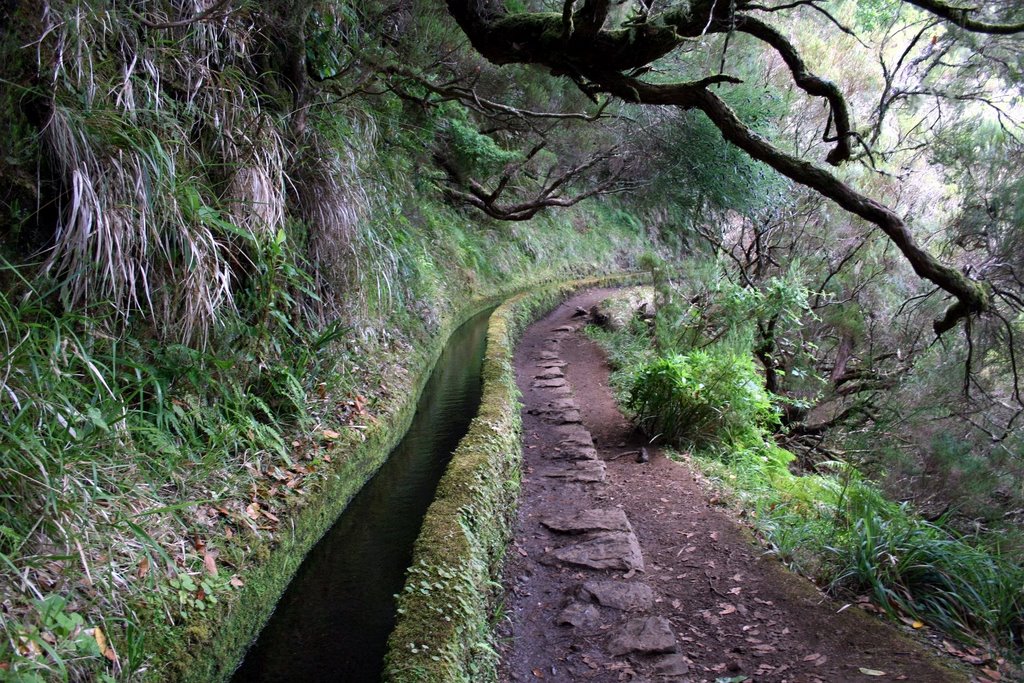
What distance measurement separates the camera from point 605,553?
354cm

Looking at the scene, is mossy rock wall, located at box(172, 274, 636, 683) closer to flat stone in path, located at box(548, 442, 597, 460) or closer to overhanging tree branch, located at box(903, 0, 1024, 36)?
flat stone in path, located at box(548, 442, 597, 460)

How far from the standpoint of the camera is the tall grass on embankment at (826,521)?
291cm

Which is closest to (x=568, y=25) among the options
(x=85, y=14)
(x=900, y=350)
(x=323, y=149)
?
(x=323, y=149)

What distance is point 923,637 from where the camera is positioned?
2770 mm

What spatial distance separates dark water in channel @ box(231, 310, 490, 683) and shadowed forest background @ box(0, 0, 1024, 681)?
1.15 ft

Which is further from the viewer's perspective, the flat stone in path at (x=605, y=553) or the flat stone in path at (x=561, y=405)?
the flat stone in path at (x=561, y=405)

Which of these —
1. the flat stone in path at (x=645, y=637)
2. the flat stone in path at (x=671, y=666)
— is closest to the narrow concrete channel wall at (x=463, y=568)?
the flat stone in path at (x=645, y=637)

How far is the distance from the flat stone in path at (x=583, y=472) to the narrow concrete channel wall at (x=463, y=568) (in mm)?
347

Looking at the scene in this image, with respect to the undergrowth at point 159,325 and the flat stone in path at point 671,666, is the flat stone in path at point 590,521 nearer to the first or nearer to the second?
the flat stone in path at point 671,666

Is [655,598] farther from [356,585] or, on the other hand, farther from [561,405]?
[561,405]

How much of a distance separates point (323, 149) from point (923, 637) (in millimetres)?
4897

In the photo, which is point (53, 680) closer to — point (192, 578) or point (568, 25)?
point (192, 578)

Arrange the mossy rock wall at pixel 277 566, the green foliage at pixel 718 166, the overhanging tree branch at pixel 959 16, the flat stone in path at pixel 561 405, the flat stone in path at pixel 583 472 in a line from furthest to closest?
the green foliage at pixel 718 166
the flat stone in path at pixel 561 405
the flat stone in path at pixel 583 472
the overhanging tree branch at pixel 959 16
the mossy rock wall at pixel 277 566

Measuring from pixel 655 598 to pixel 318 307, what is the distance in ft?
10.5
